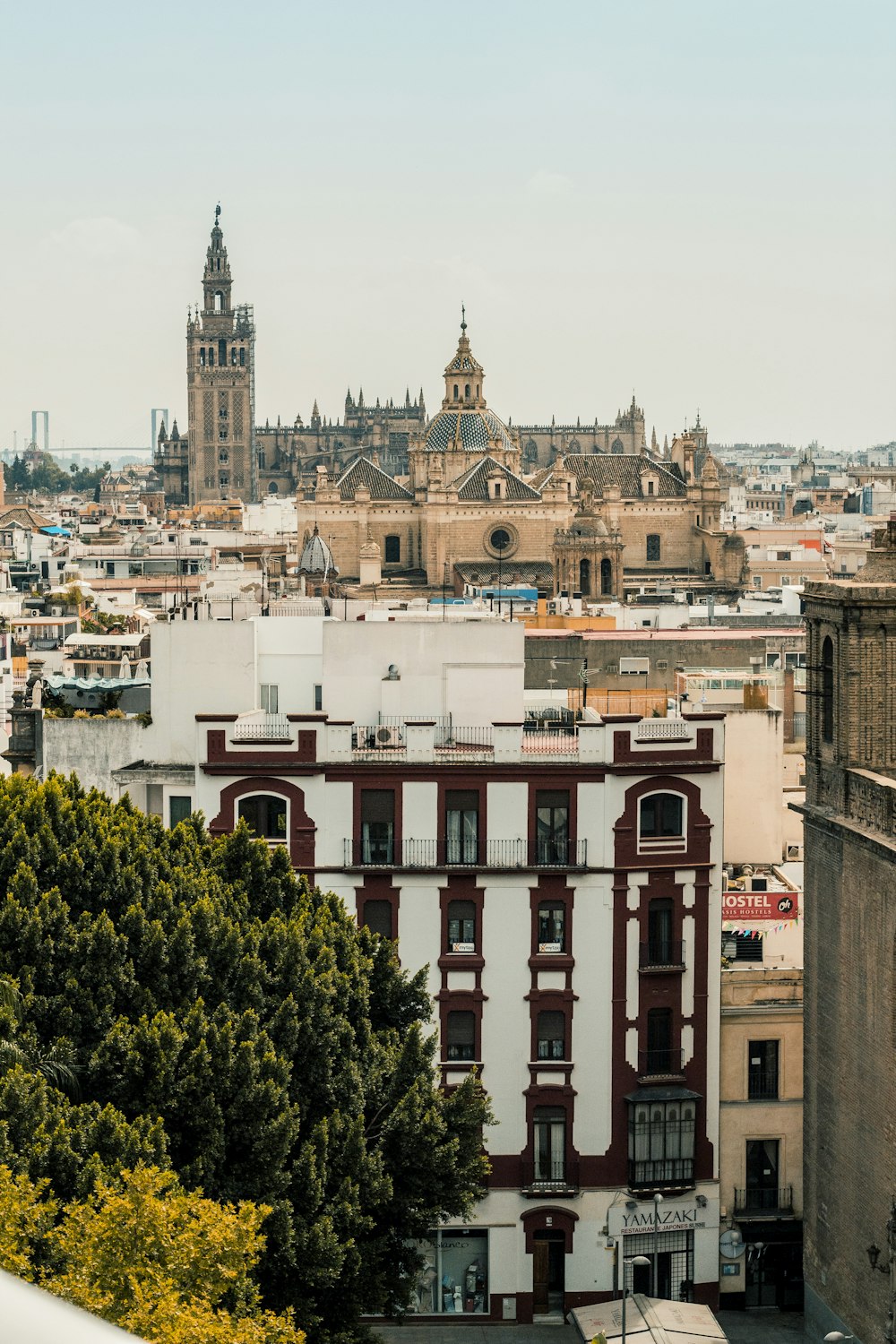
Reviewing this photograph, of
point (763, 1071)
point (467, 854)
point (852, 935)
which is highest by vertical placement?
point (467, 854)

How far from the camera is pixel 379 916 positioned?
27.9 metres

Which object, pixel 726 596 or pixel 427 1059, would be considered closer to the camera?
pixel 427 1059

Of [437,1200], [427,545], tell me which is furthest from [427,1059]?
[427,545]

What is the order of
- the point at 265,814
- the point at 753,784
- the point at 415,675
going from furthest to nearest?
the point at 753,784 → the point at 415,675 → the point at 265,814

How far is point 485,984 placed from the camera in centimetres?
2772

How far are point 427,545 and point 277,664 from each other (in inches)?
3678

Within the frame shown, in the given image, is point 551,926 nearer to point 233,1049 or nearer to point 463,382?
point 233,1049

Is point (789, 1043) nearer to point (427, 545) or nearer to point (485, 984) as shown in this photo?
point (485, 984)

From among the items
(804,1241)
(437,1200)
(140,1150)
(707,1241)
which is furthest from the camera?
(707,1241)

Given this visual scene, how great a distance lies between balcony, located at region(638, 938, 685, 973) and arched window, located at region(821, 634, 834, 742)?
5.05 meters

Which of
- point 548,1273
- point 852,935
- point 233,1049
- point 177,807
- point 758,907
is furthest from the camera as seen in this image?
point 758,907

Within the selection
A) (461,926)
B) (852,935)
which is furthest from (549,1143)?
(852,935)

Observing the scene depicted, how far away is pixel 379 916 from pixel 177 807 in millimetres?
4155

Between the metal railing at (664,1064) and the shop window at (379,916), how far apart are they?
4.11 m
